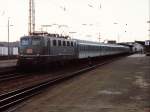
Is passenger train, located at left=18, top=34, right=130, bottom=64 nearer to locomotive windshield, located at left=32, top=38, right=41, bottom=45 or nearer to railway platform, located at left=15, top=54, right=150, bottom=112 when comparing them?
locomotive windshield, located at left=32, top=38, right=41, bottom=45

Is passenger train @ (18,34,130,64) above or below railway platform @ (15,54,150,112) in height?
above

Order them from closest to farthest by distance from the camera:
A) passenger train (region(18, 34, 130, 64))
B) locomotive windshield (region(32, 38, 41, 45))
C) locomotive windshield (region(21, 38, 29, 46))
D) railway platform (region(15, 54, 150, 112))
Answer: railway platform (region(15, 54, 150, 112))
passenger train (region(18, 34, 130, 64))
locomotive windshield (region(32, 38, 41, 45))
locomotive windshield (region(21, 38, 29, 46))

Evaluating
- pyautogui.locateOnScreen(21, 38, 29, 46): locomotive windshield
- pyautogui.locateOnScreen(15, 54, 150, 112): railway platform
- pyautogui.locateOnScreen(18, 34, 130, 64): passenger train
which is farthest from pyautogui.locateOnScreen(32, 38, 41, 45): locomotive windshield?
pyautogui.locateOnScreen(15, 54, 150, 112): railway platform

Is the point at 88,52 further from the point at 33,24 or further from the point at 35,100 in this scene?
the point at 35,100

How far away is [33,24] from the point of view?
1583 inches

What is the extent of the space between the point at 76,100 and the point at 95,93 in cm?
222

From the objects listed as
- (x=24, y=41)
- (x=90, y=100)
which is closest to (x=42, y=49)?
(x=24, y=41)

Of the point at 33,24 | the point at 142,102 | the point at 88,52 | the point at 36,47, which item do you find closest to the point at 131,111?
the point at 142,102

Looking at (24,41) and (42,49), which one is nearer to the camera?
(42,49)

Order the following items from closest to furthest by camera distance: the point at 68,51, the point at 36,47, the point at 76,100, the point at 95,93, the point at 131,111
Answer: the point at 131,111 → the point at 76,100 → the point at 95,93 → the point at 36,47 → the point at 68,51

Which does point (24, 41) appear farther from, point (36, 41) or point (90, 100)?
A: point (90, 100)

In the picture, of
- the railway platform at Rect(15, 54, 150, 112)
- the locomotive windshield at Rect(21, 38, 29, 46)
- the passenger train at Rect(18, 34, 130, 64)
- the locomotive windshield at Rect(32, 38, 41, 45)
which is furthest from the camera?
the locomotive windshield at Rect(21, 38, 29, 46)

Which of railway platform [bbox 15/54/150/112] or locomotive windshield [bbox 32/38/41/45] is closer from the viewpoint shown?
railway platform [bbox 15/54/150/112]

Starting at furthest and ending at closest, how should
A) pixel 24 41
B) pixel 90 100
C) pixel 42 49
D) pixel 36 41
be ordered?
pixel 24 41
pixel 36 41
pixel 42 49
pixel 90 100
